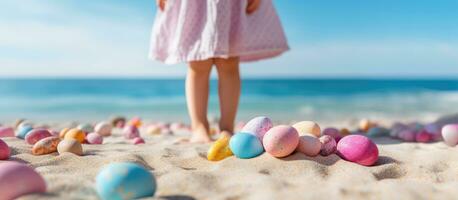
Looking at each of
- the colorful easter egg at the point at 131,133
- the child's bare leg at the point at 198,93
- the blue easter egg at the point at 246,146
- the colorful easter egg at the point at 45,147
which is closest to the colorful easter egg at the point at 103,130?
the colorful easter egg at the point at 131,133

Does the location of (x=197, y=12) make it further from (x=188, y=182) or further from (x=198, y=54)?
(x=188, y=182)

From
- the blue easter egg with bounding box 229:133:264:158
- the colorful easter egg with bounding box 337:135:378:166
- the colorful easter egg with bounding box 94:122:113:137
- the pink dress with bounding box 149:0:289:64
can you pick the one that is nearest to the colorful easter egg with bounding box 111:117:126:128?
the colorful easter egg with bounding box 94:122:113:137

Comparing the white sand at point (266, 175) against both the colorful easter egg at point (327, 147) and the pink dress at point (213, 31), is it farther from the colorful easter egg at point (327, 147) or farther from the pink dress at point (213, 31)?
the pink dress at point (213, 31)

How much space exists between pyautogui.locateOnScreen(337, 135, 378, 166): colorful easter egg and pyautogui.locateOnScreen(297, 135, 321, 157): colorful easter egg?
12 centimetres

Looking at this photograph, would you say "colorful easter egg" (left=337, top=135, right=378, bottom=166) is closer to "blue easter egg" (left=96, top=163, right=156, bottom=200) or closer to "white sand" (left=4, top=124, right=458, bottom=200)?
"white sand" (left=4, top=124, right=458, bottom=200)

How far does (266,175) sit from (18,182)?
32.5 inches

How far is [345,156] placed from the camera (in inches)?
73.5

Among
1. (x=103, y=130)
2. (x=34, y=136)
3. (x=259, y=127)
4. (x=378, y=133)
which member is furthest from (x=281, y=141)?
(x=103, y=130)

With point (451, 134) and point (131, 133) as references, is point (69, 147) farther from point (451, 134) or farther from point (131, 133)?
point (451, 134)

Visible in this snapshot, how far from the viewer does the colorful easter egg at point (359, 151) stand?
1809mm

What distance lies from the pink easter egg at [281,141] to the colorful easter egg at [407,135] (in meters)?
1.52

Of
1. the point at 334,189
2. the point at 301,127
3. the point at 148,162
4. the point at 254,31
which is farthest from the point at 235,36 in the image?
the point at 334,189

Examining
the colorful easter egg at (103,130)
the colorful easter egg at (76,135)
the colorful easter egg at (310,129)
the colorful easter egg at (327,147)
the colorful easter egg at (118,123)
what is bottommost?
the colorful easter egg at (118,123)

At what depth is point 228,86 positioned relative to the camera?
9.58ft
